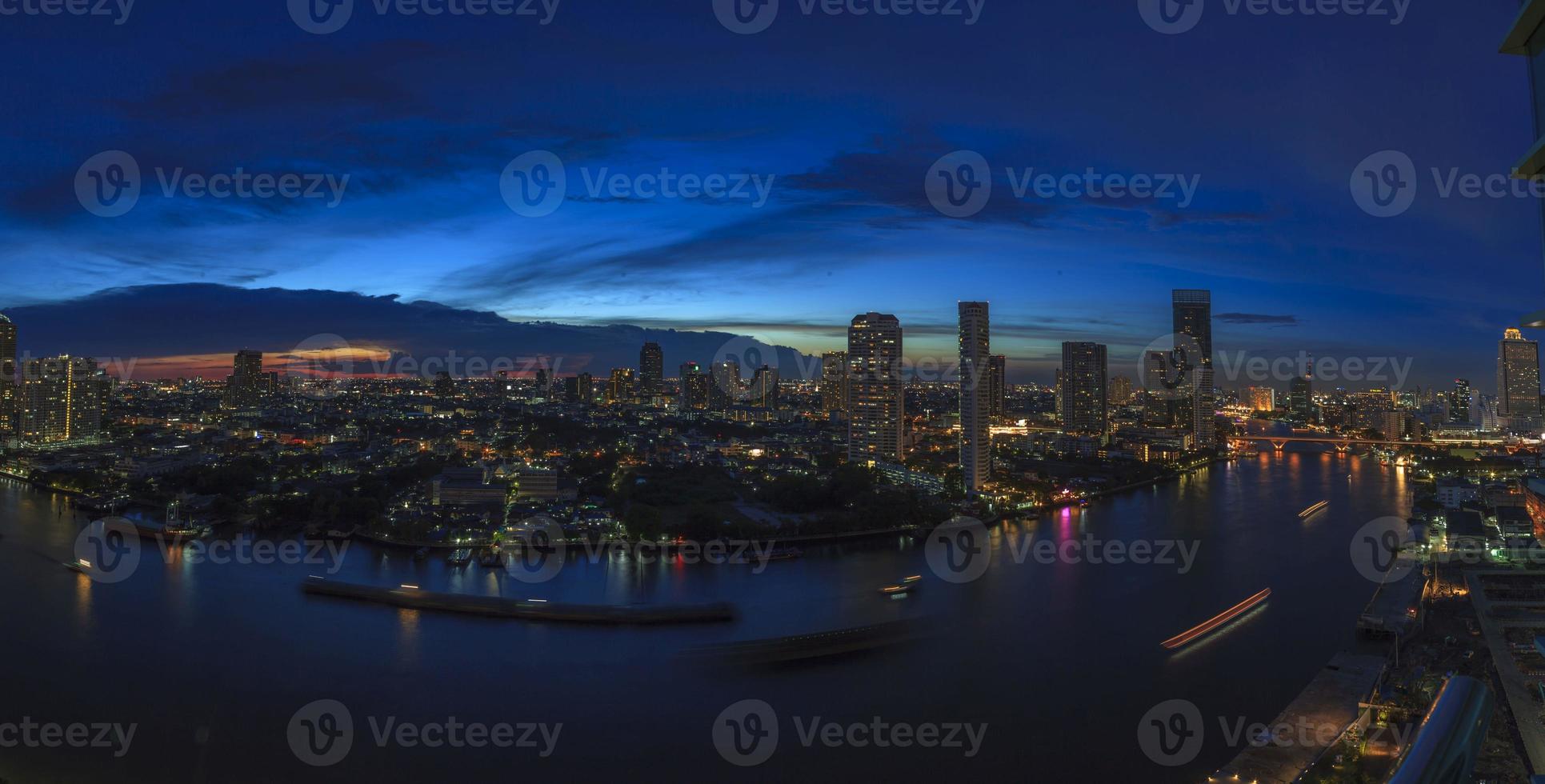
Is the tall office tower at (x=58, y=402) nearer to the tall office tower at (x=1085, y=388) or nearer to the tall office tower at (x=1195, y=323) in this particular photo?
the tall office tower at (x=1085, y=388)

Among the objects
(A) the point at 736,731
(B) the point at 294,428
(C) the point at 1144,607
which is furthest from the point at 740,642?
(B) the point at 294,428

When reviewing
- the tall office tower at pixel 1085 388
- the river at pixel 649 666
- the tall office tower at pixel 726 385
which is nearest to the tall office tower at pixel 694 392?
the tall office tower at pixel 726 385

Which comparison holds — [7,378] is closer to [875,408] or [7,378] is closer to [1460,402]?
[875,408]

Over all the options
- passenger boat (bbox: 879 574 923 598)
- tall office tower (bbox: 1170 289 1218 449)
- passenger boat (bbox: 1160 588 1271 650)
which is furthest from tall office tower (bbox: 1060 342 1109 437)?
passenger boat (bbox: 879 574 923 598)

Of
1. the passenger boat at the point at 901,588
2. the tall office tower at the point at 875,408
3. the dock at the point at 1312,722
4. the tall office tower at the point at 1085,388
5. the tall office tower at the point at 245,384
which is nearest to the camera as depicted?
the dock at the point at 1312,722

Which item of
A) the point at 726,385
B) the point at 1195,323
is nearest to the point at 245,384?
the point at 726,385
